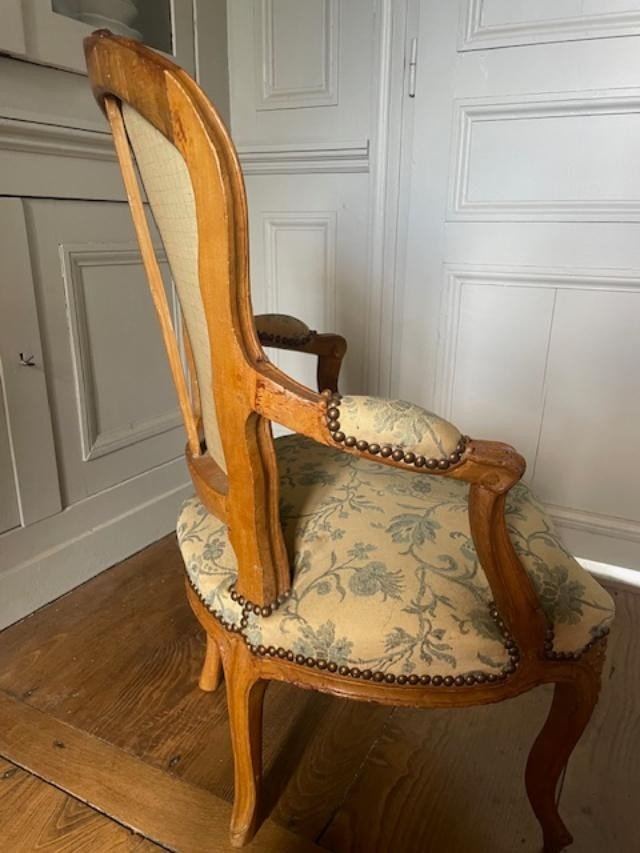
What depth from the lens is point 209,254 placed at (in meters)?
0.56

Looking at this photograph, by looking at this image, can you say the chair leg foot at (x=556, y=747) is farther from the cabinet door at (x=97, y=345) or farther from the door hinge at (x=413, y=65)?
the door hinge at (x=413, y=65)

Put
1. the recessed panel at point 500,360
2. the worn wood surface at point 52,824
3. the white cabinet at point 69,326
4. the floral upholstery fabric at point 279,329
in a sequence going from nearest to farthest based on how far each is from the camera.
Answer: the worn wood surface at point 52,824
the floral upholstery fabric at point 279,329
the white cabinet at point 69,326
the recessed panel at point 500,360

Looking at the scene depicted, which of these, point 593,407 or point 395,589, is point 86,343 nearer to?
point 395,589

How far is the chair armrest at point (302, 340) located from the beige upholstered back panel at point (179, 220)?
0.27 metres

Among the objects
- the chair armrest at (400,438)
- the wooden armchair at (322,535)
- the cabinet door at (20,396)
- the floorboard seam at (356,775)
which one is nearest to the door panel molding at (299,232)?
the cabinet door at (20,396)

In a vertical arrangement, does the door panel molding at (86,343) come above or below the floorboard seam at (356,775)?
above

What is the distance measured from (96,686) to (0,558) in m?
0.34

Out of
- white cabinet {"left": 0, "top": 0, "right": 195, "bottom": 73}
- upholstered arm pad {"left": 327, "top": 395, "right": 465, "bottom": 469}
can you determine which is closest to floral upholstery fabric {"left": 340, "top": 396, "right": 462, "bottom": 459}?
upholstered arm pad {"left": 327, "top": 395, "right": 465, "bottom": 469}

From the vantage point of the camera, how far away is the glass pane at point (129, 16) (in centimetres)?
123

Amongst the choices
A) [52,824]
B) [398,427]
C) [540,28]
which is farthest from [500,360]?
[52,824]

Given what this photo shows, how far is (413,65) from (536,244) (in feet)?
1.62

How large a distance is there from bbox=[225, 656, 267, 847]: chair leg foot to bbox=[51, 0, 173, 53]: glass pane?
126 cm

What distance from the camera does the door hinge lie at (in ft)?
4.48

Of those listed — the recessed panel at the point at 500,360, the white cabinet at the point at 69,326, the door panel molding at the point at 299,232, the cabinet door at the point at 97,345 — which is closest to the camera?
the white cabinet at the point at 69,326
